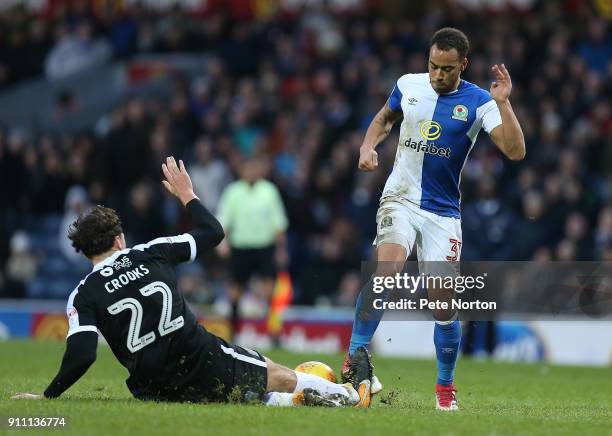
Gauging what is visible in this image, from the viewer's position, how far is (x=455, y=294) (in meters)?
9.06

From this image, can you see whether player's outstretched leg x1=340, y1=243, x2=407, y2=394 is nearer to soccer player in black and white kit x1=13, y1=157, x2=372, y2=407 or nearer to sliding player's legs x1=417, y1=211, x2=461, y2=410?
sliding player's legs x1=417, y1=211, x2=461, y2=410

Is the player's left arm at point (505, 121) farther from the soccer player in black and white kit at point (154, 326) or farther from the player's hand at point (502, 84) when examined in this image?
the soccer player in black and white kit at point (154, 326)

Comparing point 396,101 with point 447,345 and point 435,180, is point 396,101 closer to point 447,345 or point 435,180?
point 435,180

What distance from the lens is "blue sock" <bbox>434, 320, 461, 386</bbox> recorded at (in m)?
8.98

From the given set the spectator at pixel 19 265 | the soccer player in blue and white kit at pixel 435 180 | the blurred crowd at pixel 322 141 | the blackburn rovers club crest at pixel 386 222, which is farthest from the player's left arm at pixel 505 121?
the spectator at pixel 19 265

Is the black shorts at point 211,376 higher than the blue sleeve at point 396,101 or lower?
lower

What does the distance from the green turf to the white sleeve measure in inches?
82.9

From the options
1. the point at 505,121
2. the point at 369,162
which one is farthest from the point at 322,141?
the point at 505,121

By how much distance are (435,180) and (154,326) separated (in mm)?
2625

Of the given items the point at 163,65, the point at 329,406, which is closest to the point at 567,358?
the point at 329,406

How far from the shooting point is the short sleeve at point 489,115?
8.76 m

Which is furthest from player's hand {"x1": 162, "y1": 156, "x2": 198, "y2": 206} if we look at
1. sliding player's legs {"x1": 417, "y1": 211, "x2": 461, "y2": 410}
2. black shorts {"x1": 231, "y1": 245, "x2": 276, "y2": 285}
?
black shorts {"x1": 231, "y1": 245, "x2": 276, "y2": 285}

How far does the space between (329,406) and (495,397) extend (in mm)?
2493

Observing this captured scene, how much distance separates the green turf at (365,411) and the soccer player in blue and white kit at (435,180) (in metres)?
0.61
